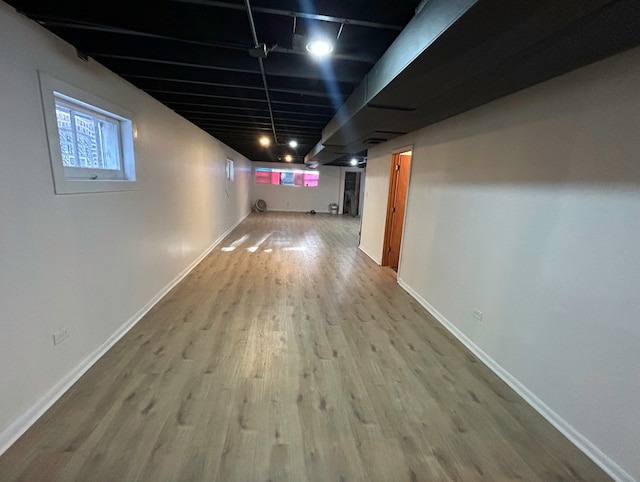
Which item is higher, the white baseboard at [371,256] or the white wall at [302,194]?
the white wall at [302,194]

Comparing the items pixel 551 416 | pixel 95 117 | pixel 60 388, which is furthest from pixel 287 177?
pixel 551 416

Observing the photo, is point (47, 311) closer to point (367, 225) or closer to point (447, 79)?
point (447, 79)

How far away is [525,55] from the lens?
1.56m

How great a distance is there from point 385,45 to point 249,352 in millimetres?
2526

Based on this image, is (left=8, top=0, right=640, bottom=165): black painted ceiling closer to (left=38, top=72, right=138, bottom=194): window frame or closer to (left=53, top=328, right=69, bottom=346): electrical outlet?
(left=38, top=72, right=138, bottom=194): window frame

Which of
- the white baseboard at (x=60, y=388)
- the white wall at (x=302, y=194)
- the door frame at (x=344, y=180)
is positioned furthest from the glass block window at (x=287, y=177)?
the white baseboard at (x=60, y=388)

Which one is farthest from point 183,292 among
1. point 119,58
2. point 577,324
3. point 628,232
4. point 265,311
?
point 628,232

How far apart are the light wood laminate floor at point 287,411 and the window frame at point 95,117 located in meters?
1.32

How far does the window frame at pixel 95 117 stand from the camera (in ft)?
5.71

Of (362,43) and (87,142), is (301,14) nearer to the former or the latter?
(362,43)

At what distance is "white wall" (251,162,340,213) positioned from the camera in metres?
12.8

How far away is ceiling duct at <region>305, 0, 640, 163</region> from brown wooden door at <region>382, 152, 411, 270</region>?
254 centimetres

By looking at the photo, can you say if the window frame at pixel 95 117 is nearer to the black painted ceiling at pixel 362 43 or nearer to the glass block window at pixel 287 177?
the black painted ceiling at pixel 362 43

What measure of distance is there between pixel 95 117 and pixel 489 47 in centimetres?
281
